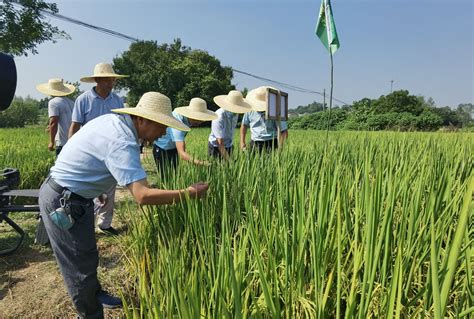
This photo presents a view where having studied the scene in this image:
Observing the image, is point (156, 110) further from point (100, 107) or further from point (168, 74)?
point (168, 74)

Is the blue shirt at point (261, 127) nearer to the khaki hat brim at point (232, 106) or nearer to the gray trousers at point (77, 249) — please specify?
the khaki hat brim at point (232, 106)

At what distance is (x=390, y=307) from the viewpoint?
2.51 ft

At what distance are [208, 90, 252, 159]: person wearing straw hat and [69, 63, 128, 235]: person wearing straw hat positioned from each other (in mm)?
986

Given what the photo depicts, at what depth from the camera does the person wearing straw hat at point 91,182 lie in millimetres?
1438

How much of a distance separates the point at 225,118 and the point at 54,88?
2.07 meters

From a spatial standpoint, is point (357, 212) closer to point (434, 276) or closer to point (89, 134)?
point (434, 276)

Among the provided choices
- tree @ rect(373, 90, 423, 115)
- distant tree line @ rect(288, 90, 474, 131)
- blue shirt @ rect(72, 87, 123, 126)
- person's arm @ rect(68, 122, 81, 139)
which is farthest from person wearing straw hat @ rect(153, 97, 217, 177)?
tree @ rect(373, 90, 423, 115)

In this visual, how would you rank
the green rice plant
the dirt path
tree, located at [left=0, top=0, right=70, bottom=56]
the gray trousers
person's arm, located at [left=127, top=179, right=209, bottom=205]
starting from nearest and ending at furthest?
the green rice plant → person's arm, located at [left=127, top=179, right=209, bottom=205] → the gray trousers → the dirt path → tree, located at [left=0, top=0, right=70, bottom=56]

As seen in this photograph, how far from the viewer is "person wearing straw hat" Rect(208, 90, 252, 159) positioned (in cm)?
325

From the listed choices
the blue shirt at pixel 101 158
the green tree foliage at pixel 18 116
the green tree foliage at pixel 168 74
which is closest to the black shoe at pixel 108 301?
the blue shirt at pixel 101 158

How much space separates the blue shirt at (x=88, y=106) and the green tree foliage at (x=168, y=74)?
70.9 ft

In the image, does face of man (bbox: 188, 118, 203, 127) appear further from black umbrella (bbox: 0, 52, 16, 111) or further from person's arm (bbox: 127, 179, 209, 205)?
person's arm (bbox: 127, 179, 209, 205)

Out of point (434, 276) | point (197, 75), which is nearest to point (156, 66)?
point (197, 75)

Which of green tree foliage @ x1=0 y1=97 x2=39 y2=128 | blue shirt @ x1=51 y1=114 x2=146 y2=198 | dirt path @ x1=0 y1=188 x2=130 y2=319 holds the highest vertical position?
green tree foliage @ x1=0 y1=97 x2=39 y2=128
